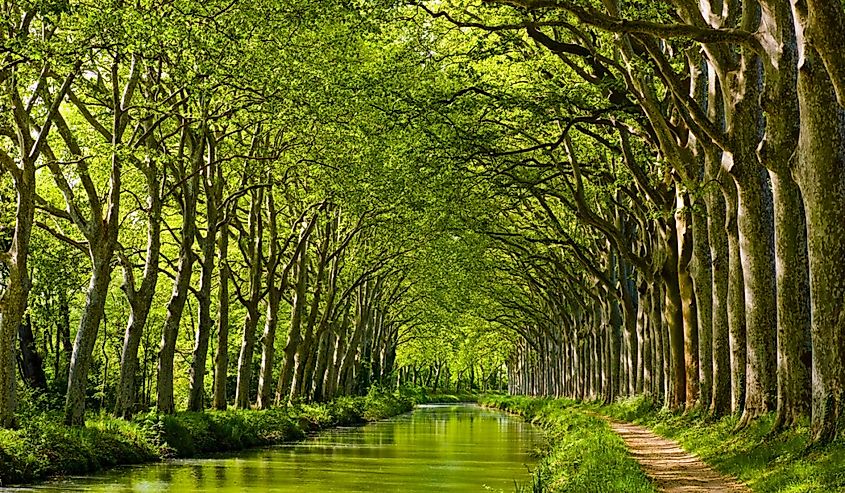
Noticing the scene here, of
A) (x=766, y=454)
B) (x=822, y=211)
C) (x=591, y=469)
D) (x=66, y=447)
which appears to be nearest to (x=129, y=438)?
(x=66, y=447)

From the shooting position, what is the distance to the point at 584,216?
→ 29.9 metres

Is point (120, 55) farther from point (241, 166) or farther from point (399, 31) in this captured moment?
point (241, 166)

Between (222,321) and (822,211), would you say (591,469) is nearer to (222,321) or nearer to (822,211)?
(822,211)

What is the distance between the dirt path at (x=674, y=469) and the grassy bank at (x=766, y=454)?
0.18 m

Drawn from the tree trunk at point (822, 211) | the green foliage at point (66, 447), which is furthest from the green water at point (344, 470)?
the tree trunk at point (822, 211)

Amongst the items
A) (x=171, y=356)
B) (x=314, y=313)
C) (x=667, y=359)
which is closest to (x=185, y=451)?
(x=171, y=356)

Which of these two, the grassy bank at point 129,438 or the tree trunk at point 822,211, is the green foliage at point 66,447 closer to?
the grassy bank at point 129,438

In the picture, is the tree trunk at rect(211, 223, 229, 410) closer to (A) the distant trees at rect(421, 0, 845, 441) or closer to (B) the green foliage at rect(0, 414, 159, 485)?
(B) the green foliage at rect(0, 414, 159, 485)

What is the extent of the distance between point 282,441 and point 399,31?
15.2 metres

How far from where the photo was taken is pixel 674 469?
1658 cm

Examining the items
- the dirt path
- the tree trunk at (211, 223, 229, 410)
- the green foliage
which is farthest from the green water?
the tree trunk at (211, 223, 229, 410)

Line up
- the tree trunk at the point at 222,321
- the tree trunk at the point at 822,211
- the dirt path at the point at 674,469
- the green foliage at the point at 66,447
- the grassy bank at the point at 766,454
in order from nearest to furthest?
the grassy bank at the point at 766,454 < the tree trunk at the point at 822,211 < the dirt path at the point at 674,469 < the green foliage at the point at 66,447 < the tree trunk at the point at 222,321

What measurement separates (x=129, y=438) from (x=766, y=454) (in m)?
14.6

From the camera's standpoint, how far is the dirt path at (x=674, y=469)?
44.8 feet
